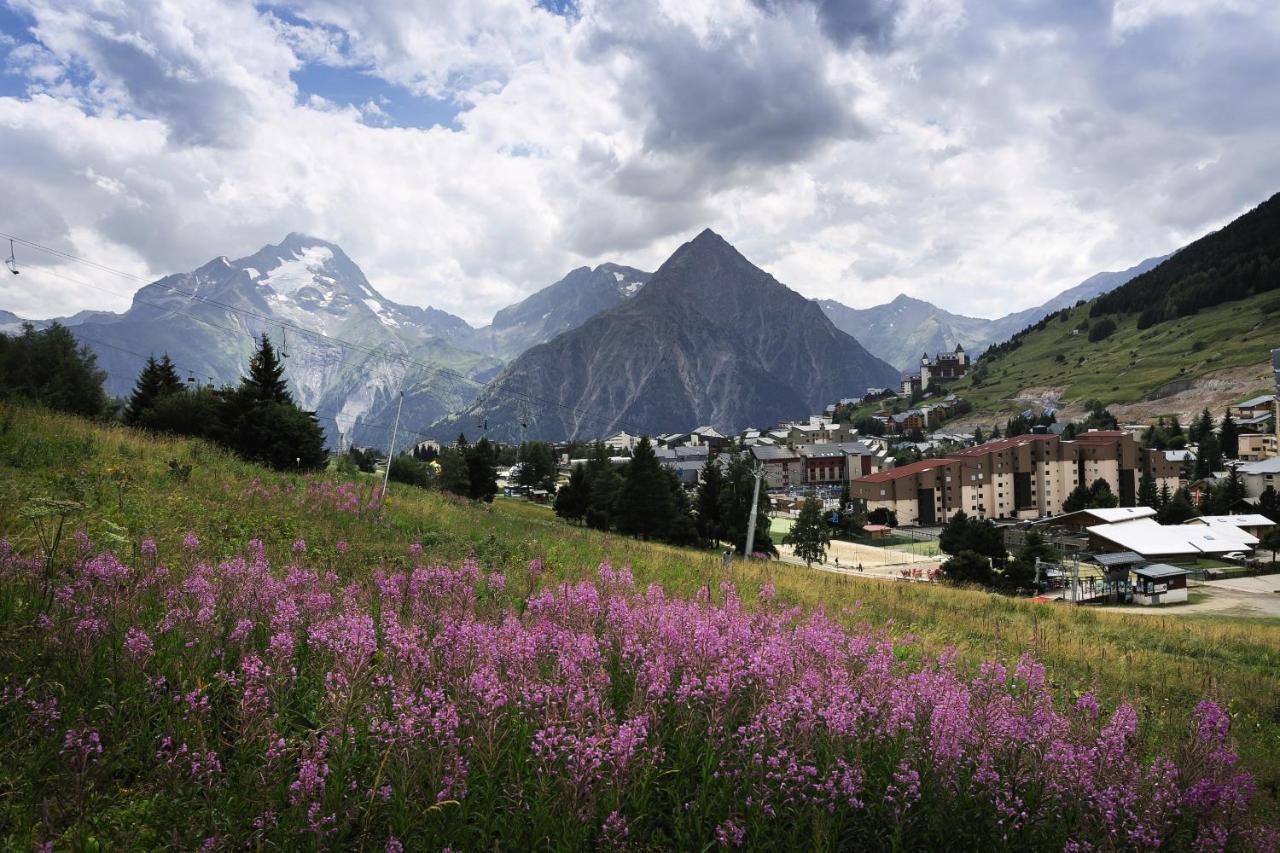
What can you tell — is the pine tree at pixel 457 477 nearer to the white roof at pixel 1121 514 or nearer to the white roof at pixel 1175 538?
the white roof at pixel 1175 538

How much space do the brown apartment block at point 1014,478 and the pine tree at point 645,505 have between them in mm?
84994

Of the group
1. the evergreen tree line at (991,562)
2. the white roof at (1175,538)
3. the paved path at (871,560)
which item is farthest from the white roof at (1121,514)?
the evergreen tree line at (991,562)

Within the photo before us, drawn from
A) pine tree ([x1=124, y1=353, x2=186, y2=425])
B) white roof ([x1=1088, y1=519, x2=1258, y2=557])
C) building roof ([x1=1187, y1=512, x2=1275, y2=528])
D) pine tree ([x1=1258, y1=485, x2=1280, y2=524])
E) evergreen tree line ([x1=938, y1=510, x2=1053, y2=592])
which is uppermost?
pine tree ([x1=124, y1=353, x2=186, y2=425])

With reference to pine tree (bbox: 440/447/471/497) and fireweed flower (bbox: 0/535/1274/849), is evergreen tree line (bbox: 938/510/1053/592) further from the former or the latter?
fireweed flower (bbox: 0/535/1274/849)

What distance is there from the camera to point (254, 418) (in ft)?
118

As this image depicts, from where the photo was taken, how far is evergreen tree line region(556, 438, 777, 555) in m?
52.0

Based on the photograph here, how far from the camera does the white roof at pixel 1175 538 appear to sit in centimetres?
6588

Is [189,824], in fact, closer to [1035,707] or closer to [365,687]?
[365,687]

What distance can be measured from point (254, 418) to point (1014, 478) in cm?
13332

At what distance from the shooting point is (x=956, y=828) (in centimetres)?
Answer: 421

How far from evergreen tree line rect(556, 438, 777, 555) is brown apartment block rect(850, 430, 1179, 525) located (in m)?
55.9

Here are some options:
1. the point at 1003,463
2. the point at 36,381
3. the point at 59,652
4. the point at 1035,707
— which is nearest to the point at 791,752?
the point at 1035,707

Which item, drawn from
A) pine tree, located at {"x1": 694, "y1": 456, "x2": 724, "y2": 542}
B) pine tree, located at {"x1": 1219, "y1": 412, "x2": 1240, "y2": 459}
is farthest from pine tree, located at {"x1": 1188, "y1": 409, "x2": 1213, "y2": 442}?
Answer: pine tree, located at {"x1": 694, "y1": 456, "x2": 724, "y2": 542}

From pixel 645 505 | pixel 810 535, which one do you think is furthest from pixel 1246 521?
pixel 645 505
